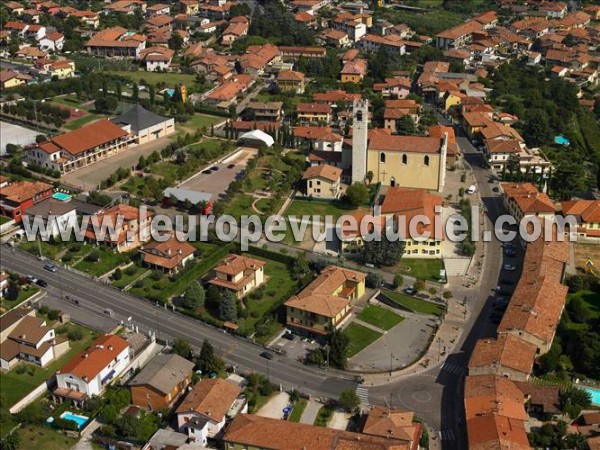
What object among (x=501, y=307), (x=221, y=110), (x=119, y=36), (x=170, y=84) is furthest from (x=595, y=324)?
(x=119, y=36)

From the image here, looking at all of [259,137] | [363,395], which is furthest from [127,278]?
[259,137]

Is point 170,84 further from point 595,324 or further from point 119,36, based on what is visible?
point 595,324

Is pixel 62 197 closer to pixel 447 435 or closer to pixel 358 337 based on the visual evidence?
pixel 358 337

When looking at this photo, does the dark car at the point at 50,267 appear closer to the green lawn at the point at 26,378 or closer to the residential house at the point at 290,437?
the green lawn at the point at 26,378

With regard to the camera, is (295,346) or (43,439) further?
(295,346)

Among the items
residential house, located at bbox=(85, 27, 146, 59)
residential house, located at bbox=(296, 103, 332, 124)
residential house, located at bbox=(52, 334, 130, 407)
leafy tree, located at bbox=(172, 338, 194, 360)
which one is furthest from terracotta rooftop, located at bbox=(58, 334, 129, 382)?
residential house, located at bbox=(85, 27, 146, 59)

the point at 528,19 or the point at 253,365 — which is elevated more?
the point at 528,19

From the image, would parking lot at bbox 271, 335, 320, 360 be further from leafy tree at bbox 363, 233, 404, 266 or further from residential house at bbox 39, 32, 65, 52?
residential house at bbox 39, 32, 65, 52
